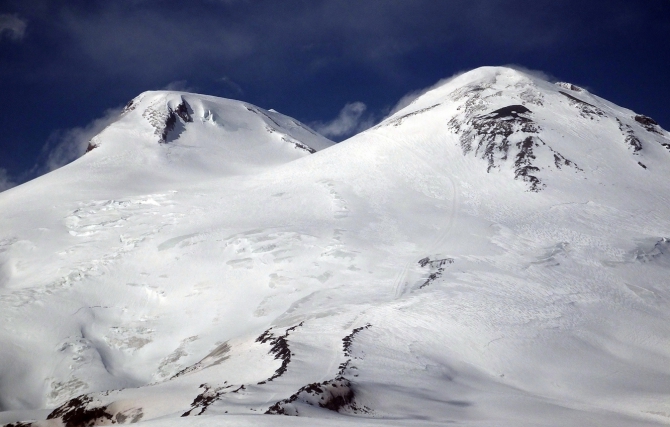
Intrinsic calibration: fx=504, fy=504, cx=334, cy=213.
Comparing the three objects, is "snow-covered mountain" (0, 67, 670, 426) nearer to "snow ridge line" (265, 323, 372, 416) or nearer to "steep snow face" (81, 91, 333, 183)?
"snow ridge line" (265, 323, 372, 416)

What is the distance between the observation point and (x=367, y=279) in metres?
41.0

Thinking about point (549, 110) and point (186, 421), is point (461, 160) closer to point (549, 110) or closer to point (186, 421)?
point (549, 110)

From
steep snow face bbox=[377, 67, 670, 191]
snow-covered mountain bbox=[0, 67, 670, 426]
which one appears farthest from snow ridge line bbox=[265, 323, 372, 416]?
steep snow face bbox=[377, 67, 670, 191]

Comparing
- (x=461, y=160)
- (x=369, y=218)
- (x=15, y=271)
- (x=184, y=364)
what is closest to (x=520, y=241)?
(x=369, y=218)

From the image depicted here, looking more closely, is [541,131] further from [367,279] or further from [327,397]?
[327,397]

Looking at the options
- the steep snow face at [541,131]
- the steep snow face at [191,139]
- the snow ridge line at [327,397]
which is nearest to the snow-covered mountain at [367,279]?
the snow ridge line at [327,397]

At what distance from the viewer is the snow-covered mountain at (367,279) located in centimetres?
2286

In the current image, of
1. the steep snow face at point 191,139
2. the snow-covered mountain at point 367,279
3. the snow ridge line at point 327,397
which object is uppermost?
the steep snow face at point 191,139

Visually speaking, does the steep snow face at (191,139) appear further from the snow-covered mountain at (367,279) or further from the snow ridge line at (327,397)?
the snow ridge line at (327,397)

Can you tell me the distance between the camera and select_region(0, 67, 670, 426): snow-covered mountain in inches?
900

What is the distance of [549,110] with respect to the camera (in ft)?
232

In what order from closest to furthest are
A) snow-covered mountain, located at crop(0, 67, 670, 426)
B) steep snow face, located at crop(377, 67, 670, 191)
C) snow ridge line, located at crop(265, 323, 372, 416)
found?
snow ridge line, located at crop(265, 323, 372, 416), snow-covered mountain, located at crop(0, 67, 670, 426), steep snow face, located at crop(377, 67, 670, 191)

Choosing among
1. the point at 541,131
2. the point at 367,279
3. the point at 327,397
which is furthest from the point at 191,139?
the point at 327,397

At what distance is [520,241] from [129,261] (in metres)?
35.8
